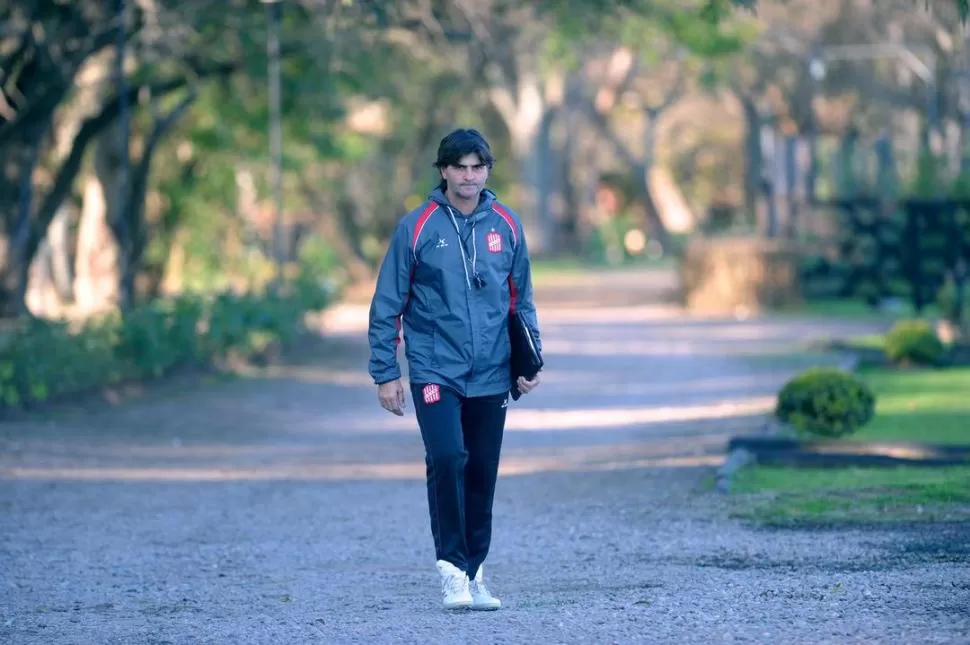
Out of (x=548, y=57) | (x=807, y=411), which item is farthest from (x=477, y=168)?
(x=548, y=57)

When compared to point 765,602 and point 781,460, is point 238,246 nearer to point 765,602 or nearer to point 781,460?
point 781,460

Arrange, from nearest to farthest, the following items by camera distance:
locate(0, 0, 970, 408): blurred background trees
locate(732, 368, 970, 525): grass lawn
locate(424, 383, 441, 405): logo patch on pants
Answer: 1. locate(424, 383, 441, 405): logo patch on pants
2. locate(732, 368, 970, 525): grass lawn
3. locate(0, 0, 970, 408): blurred background trees

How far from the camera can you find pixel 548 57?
3353 centimetres

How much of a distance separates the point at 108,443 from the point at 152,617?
7432 millimetres

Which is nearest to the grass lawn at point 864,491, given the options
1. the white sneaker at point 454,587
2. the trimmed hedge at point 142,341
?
the white sneaker at point 454,587

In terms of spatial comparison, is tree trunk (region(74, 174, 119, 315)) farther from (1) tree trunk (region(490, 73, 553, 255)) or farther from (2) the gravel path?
(1) tree trunk (region(490, 73, 553, 255))

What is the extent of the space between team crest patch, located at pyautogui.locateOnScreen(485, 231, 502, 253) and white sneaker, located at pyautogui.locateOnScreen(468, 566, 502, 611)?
132 cm

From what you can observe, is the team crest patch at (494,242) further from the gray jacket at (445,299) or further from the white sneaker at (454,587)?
the white sneaker at (454,587)

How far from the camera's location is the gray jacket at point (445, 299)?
755 centimetres

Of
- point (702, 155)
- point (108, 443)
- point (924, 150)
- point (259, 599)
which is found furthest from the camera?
point (702, 155)

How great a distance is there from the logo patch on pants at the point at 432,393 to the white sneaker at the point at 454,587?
2.22ft

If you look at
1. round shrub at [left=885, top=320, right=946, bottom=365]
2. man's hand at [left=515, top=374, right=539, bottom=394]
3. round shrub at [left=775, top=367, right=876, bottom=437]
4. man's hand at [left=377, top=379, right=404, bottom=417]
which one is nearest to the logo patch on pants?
man's hand at [left=377, top=379, right=404, bottom=417]

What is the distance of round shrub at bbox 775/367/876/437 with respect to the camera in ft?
42.9

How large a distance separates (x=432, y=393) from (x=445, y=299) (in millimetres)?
377
